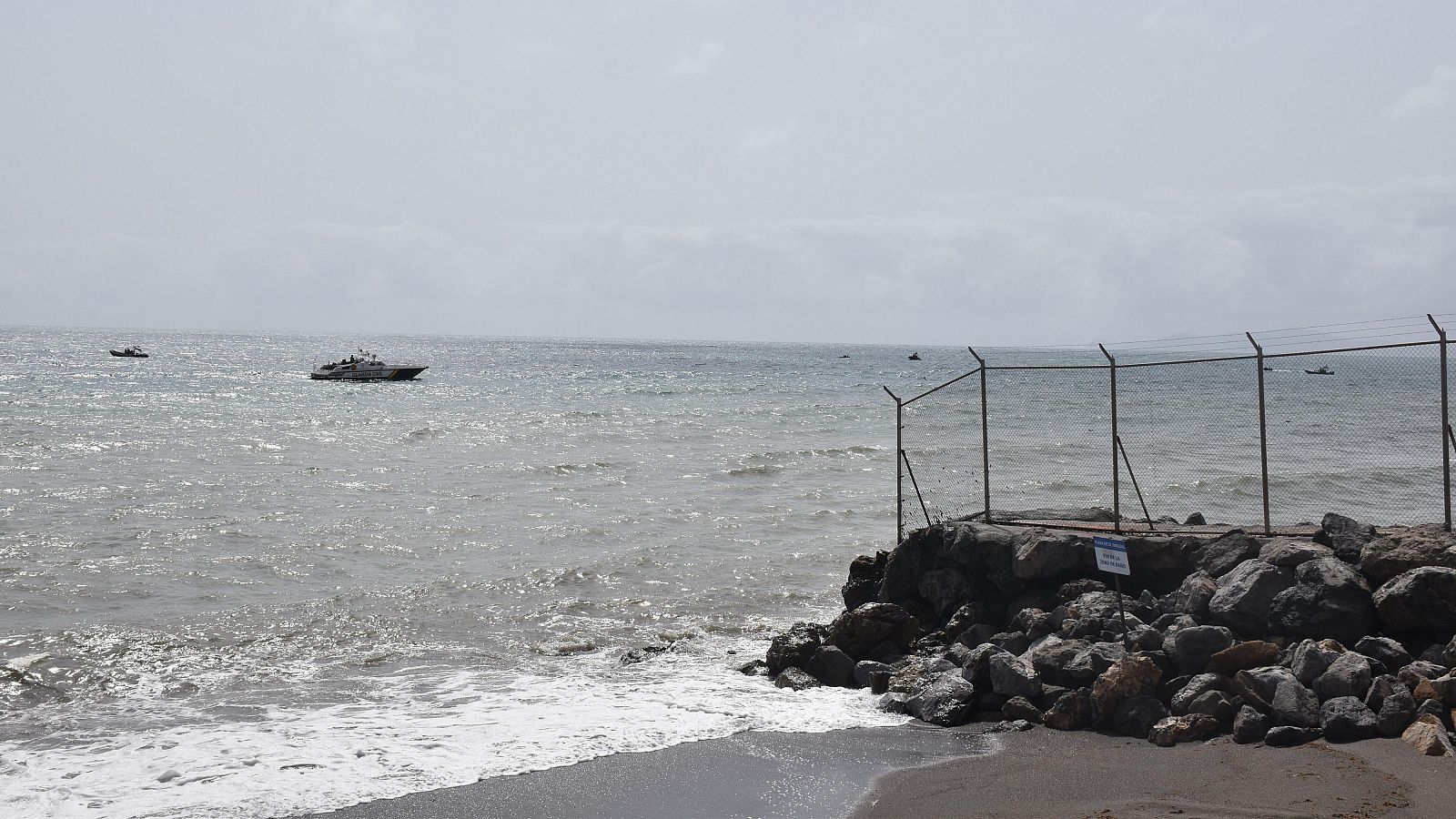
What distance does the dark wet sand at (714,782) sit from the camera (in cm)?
756

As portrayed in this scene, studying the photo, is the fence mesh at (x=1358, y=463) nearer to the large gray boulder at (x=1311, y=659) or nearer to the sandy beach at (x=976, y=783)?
the large gray boulder at (x=1311, y=659)

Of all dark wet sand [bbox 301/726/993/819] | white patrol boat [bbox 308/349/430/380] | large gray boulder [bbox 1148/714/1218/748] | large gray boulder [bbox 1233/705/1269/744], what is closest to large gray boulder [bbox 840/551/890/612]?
dark wet sand [bbox 301/726/993/819]

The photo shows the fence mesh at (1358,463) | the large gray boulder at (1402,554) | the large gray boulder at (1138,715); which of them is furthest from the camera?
the fence mesh at (1358,463)

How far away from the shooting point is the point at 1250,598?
9.83 meters

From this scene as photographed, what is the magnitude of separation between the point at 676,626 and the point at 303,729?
203 inches

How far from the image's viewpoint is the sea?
357 inches

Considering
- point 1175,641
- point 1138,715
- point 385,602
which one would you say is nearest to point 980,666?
point 1138,715

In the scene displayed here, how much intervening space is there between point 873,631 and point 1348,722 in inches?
181

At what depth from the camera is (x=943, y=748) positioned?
8727 mm

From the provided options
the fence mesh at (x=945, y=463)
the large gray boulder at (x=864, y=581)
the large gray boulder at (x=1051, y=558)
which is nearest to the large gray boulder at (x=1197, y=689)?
the large gray boulder at (x=1051, y=558)

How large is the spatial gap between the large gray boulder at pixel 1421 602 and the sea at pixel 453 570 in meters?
4.05

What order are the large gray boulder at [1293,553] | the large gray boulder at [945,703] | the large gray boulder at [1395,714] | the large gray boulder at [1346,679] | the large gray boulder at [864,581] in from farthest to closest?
the large gray boulder at [864,581] → the large gray boulder at [1293,553] → the large gray boulder at [945,703] → the large gray boulder at [1346,679] → the large gray boulder at [1395,714]

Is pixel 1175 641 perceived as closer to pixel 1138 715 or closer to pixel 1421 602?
pixel 1138 715

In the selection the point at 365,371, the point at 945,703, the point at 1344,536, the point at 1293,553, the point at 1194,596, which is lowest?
the point at 945,703
